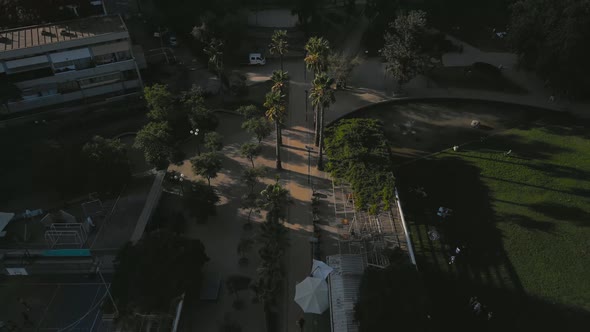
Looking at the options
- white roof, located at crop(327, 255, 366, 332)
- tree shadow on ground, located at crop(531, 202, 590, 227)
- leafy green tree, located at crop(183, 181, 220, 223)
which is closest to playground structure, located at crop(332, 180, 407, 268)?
white roof, located at crop(327, 255, 366, 332)

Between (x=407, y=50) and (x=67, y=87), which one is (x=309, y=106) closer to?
(x=407, y=50)

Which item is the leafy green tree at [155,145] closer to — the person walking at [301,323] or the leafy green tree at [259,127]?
the leafy green tree at [259,127]

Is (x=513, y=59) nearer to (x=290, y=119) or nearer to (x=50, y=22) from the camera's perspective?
(x=290, y=119)

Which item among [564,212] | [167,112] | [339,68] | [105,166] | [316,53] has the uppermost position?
[316,53]

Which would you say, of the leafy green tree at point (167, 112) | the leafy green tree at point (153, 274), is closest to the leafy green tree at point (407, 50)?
the leafy green tree at point (167, 112)

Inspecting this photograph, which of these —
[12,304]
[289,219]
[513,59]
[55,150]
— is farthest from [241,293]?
[513,59]

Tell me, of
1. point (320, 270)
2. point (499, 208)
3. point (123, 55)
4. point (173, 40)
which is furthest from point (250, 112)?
point (499, 208)

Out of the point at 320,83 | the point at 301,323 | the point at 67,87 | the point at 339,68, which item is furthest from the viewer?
the point at 339,68
